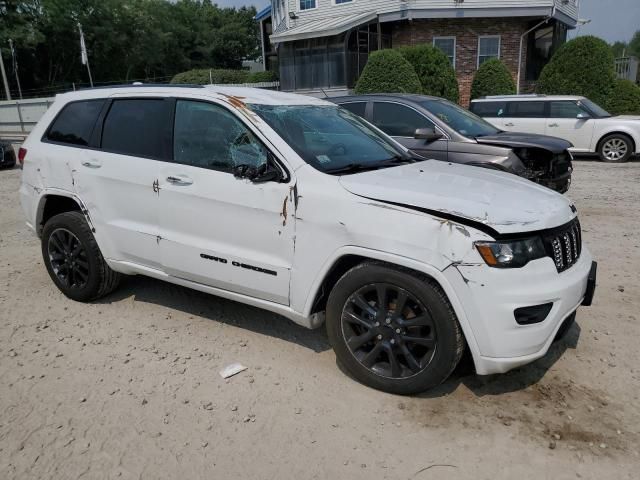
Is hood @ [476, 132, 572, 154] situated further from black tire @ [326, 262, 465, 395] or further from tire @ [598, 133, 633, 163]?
tire @ [598, 133, 633, 163]

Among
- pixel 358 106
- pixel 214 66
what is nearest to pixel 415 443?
pixel 358 106

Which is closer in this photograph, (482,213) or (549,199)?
(482,213)

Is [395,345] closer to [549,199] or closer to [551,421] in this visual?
[551,421]

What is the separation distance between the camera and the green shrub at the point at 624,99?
1697 centimetres

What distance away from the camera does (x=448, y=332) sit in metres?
2.83

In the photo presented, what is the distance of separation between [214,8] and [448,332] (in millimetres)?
78481

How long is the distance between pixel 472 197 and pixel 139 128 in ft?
8.34

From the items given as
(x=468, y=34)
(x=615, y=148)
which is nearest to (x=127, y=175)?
(x=615, y=148)

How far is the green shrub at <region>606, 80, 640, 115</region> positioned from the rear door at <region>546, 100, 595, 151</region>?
19.5 ft

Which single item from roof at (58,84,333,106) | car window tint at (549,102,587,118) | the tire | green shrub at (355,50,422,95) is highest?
green shrub at (355,50,422,95)

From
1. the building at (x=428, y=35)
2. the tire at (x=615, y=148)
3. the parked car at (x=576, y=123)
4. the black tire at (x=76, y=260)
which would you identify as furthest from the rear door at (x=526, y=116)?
the black tire at (x=76, y=260)

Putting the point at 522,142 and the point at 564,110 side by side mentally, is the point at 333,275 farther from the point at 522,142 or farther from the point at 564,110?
the point at 564,110

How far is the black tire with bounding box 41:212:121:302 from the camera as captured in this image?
4.31 m

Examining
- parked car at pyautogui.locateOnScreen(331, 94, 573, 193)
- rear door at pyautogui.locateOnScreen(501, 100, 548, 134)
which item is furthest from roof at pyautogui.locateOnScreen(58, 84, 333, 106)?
rear door at pyautogui.locateOnScreen(501, 100, 548, 134)
